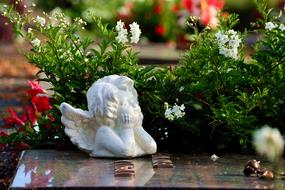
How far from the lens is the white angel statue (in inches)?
217

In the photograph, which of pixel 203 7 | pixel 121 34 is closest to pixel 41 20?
pixel 121 34

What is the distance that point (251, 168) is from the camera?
5141mm

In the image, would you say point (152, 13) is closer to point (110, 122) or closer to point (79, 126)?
point (79, 126)

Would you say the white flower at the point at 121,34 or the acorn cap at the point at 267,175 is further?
the white flower at the point at 121,34

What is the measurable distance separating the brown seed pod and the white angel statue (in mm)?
618

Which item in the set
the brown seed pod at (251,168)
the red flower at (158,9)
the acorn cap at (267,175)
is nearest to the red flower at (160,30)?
the red flower at (158,9)

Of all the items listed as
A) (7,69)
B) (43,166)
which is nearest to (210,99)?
(43,166)

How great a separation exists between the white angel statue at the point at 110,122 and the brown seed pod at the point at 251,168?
62 cm

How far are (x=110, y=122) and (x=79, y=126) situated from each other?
207mm

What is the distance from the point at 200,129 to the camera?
19.4 ft

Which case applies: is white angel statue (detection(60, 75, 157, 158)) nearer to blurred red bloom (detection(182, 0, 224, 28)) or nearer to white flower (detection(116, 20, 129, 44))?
white flower (detection(116, 20, 129, 44))

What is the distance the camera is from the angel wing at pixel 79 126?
18.4 feet

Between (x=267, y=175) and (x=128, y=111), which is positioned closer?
(x=267, y=175)

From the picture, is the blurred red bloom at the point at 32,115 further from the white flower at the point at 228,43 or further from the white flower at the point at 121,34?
the white flower at the point at 228,43
